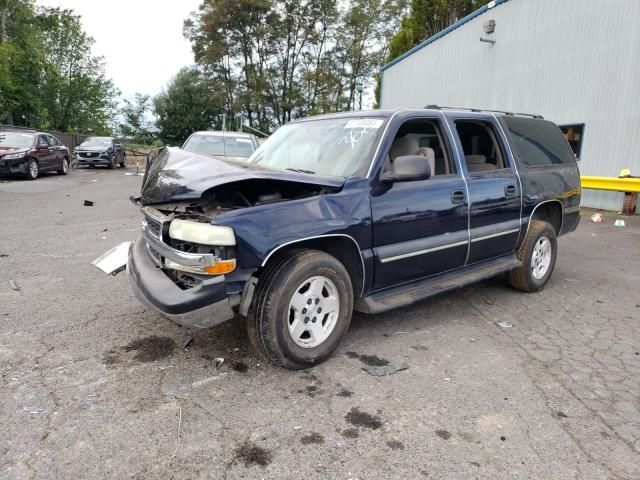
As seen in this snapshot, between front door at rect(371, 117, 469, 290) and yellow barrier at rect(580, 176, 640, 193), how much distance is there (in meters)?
7.55

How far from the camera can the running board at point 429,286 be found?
3.59 metres

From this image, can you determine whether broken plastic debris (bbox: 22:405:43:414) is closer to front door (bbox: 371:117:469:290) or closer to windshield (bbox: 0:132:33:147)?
front door (bbox: 371:117:469:290)

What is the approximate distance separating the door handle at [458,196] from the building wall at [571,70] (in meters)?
9.09

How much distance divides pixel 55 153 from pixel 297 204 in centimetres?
1801

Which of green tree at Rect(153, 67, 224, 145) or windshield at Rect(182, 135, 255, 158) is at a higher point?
green tree at Rect(153, 67, 224, 145)

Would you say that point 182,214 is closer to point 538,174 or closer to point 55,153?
point 538,174

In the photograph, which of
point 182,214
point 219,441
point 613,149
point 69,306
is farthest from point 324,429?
point 613,149

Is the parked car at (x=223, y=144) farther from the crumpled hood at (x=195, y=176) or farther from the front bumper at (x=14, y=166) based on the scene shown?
the front bumper at (x=14, y=166)

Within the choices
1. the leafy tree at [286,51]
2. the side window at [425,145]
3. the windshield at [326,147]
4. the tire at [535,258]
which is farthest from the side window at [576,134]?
the leafy tree at [286,51]

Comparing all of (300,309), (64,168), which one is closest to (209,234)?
(300,309)

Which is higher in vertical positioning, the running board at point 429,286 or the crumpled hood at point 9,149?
the crumpled hood at point 9,149

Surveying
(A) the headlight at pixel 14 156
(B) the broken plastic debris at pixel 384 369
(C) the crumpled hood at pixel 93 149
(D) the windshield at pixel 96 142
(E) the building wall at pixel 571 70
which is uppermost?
(E) the building wall at pixel 571 70

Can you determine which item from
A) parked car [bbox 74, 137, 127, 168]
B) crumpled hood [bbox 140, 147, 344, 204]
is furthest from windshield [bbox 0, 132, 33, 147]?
crumpled hood [bbox 140, 147, 344, 204]

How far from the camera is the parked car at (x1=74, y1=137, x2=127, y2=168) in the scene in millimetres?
21781
